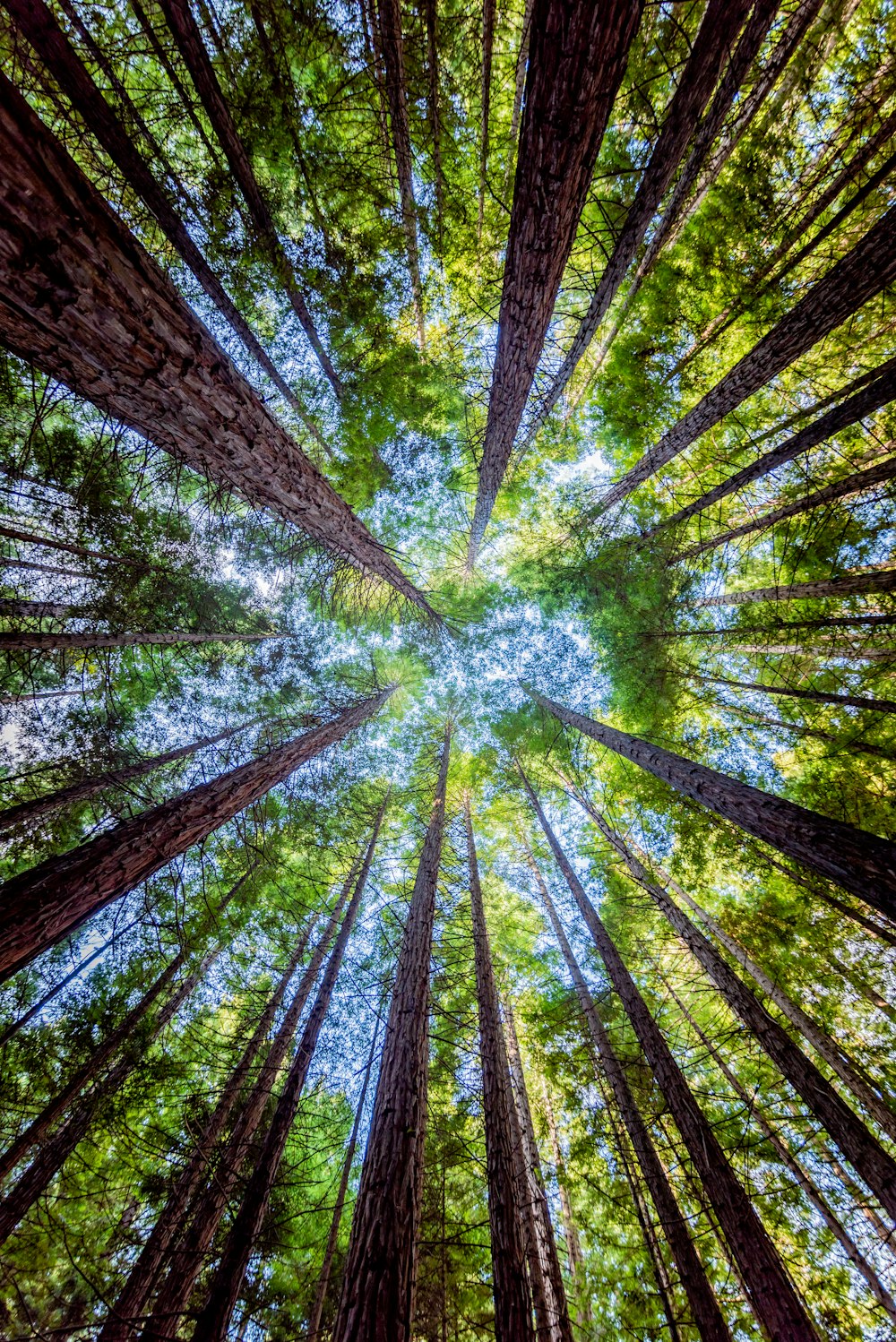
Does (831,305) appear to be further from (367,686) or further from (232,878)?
(232,878)

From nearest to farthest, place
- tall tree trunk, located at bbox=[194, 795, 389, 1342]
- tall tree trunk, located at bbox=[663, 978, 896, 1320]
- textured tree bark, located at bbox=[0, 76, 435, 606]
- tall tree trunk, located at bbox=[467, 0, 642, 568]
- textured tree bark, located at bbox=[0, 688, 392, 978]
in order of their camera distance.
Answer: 1. textured tree bark, located at bbox=[0, 76, 435, 606]
2. tall tree trunk, located at bbox=[467, 0, 642, 568]
3. textured tree bark, located at bbox=[0, 688, 392, 978]
4. tall tree trunk, located at bbox=[194, 795, 389, 1342]
5. tall tree trunk, located at bbox=[663, 978, 896, 1320]

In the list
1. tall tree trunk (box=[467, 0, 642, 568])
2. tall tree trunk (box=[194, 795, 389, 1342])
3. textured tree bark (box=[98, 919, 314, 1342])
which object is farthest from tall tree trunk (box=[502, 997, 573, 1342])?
tall tree trunk (box=[467, 0, 642, 568])

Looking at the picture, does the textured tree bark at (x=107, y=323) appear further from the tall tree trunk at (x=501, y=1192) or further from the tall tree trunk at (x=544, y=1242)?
the tall tree trunk at (x=544, y=1242)

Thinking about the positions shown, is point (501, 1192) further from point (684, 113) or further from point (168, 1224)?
point (684, 113)

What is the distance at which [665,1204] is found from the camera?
421 centimetres

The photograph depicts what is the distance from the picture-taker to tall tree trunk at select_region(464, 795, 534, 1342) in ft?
9.95

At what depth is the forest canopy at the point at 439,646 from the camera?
3.29m

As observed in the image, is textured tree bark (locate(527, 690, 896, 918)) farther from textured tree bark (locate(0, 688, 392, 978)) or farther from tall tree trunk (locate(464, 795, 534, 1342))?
textured tree bark (locate(0, 688, 392, 978))

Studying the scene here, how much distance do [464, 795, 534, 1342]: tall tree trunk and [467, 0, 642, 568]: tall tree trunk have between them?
7566 millimetres

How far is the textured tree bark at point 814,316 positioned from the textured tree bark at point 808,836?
14.7 ft

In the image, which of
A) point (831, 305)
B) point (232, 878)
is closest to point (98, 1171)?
point (232, 878)

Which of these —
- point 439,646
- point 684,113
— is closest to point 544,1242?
point 439,646

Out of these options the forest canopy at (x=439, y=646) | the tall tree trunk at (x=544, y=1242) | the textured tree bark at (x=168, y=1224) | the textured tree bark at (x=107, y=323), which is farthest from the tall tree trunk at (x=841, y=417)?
the textured tree bark at (x=168, y=1224)

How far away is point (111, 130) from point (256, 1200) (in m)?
11.6
